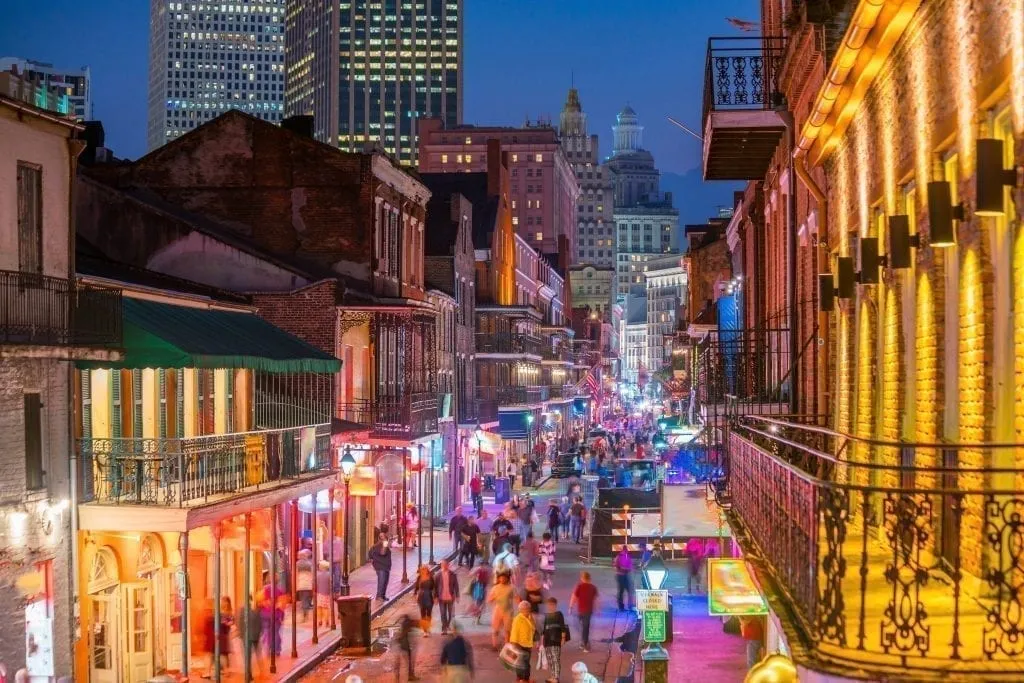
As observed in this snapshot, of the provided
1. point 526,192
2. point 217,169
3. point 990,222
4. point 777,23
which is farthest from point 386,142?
point 990,222

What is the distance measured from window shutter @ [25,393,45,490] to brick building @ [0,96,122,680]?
14 mm

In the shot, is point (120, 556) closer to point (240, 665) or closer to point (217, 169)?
point (240, 665)

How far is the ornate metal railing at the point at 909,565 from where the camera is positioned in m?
6.65

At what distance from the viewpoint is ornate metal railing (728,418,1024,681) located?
665 cm

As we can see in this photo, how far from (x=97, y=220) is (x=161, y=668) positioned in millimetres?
14873

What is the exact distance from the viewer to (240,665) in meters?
22.2

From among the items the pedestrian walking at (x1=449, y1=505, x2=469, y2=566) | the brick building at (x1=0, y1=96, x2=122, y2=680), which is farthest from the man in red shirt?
the pedestrian walking at (x1=449, y1=505, x2=469, y2=566)

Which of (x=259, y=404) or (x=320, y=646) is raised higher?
(x=259, y=404)

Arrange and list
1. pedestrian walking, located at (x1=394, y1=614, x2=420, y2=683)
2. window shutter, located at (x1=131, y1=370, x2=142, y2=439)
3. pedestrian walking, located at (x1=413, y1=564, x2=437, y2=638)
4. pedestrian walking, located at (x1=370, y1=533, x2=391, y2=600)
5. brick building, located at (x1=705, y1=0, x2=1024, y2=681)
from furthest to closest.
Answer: pedestrian walking, located at (x1=370, y1=533, x2=391, y2=600)
pedestrian walking, located at (x1=413, y1=564, x2=437, y2=638)
window shutter, located at (x1=131, y1=370, x2=142, y2=439)
pedestrian walking, located at (x1=394, y1=614, x2=420, y2=683)
brick building, located at (x1=705, y1=0, x2=1024, y2=681)

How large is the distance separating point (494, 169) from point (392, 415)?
35010 mm

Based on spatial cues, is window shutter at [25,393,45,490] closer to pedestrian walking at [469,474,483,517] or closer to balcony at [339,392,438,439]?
balcony at [339,392,438,439]

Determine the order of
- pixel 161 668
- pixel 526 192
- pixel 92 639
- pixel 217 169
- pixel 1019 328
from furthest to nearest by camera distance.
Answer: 1. pixel 526 192
2. pixel 217 169
3. pixel 161 668
4. pixel 92 639
5. pixel 1019 328

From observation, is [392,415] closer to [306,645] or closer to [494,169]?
[306,645]

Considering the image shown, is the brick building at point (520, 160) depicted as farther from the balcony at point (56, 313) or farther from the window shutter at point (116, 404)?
the balcony at point (56, 313)
